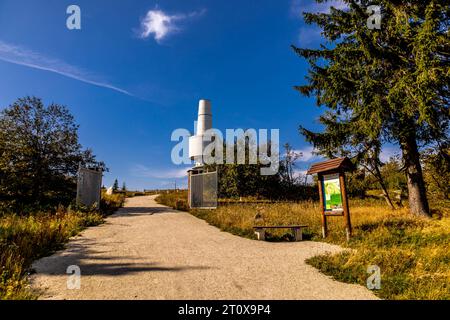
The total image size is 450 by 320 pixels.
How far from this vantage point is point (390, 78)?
12203mm

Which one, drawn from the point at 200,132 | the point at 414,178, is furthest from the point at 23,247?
the point at 200,132

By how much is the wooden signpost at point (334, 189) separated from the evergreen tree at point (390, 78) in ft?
10.1

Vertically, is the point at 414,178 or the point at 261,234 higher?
the point at 414,178

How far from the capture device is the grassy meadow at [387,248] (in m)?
4.98

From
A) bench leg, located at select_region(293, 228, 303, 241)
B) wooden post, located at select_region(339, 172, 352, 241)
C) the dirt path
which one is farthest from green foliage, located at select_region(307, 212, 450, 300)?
bench leg, located at select_region(293, 228, 303, 241)

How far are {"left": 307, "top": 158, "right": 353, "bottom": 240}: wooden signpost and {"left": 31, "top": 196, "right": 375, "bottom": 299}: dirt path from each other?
4.09 ft

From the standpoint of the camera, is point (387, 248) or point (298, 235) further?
point (298, 235)

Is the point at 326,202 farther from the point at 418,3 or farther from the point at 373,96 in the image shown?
the point at 418,3

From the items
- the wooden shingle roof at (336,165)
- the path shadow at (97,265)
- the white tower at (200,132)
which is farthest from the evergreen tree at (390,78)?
the white tower at (200,132)

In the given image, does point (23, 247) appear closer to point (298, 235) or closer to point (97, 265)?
point (97, 265)

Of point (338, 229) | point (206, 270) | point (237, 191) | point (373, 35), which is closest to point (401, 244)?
point (338, 229)

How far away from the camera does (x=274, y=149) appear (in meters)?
34.4

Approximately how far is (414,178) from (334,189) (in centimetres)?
521

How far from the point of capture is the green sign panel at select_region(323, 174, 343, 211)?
947 cm
